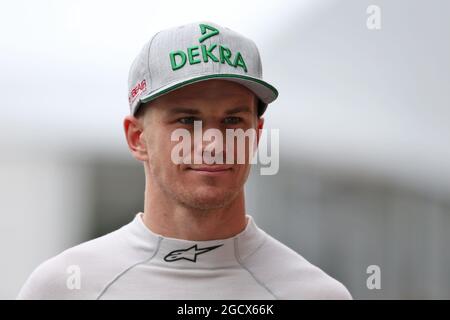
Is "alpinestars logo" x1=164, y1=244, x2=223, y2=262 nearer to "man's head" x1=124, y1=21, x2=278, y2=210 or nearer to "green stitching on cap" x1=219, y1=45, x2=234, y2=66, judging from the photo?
"man's head" x1=124, y1=21, x2=278, y2=210

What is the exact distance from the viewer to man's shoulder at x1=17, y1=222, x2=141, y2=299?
7.14 ft

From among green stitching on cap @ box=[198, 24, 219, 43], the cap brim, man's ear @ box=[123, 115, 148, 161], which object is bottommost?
man's ear @ box=[123, 115, 148, 161]

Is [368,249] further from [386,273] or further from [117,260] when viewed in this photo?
[117,260]

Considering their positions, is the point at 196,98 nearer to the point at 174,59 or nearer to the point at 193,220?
the point at 174,59

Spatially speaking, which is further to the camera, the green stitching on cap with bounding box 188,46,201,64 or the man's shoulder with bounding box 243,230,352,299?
the man's shoulder with bounding box 243,230,352,299

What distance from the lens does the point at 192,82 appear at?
80.0 inches

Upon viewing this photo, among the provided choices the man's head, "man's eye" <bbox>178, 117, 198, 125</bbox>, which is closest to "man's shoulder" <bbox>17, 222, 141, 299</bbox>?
the man's head

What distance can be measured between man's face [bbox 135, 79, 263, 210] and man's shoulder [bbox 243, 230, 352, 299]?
29 centimetres

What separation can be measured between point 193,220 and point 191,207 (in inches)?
2.4

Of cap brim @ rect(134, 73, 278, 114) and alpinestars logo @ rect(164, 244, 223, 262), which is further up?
cap brim @ rect(134, 73, 278, 114)

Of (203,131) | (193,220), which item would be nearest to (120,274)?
(193,220)
